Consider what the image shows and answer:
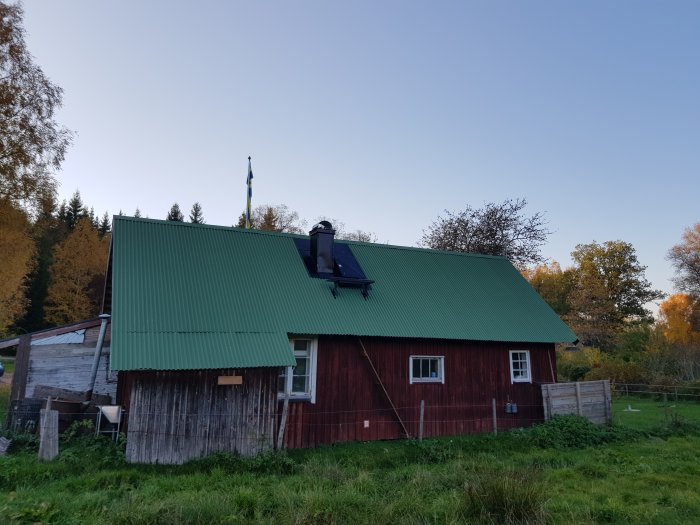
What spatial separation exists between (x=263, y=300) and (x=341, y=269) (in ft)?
10.5

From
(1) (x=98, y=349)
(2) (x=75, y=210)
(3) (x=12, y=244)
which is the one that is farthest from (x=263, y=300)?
(2) (x=75, y=210)

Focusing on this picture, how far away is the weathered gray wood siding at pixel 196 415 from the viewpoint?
1019cm

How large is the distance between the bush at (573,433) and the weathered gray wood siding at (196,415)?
756 centimetres

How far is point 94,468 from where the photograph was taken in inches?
364

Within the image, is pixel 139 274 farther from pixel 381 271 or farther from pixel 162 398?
pixel 381 271

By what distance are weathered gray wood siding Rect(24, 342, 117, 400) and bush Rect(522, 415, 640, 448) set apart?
41.0 ft

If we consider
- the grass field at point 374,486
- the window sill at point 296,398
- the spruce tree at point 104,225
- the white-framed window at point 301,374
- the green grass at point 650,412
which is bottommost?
the grass field at point 374,486

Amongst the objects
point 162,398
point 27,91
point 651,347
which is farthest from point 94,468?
point 651,347

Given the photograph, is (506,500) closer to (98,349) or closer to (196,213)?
(98,349)

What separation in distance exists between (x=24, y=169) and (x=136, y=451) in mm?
13643

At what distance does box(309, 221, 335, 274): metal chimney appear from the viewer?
50.3ft

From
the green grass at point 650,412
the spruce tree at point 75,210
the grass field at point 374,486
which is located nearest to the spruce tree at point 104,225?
the spruce tree at point 75,210

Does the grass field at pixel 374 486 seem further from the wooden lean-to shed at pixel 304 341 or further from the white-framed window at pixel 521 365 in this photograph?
the white-framed window at pixel 521 365

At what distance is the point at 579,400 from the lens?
15.5 meters
